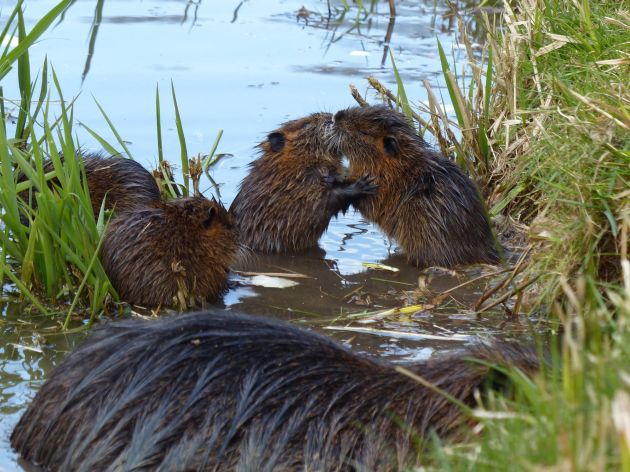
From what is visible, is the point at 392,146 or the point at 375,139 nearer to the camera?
the point at 392,146

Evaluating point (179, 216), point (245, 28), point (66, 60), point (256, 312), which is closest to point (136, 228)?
point (179, 216)

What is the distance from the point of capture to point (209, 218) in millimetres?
4727

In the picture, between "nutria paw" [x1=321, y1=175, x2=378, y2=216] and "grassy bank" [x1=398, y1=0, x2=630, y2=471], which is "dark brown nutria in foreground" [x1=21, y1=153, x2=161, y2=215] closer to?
"nutria paw" [x1=321, y1=175, x2=378, y2=216]

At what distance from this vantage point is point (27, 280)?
14.1ft

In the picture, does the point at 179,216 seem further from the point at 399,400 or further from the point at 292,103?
the point at 292,103

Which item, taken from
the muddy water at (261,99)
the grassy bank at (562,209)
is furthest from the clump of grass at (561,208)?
the muddy water at (261,99)

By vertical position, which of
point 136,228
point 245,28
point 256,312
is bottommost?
point 256,312

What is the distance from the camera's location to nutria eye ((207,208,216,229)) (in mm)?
4699

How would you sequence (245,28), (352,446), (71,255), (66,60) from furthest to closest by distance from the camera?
(245,28) → (66,60) → (71,255) → (352,446)

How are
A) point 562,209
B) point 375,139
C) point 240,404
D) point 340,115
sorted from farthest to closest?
1. point 340,115
2. point 375,139
3. point 562,209
4. point 240,404

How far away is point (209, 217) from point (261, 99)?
2424 mm

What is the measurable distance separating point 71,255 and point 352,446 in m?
1.63

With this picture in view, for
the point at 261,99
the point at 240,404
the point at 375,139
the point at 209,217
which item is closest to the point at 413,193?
the point at 375,139

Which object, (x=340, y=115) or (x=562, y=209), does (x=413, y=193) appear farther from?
(x=562, y=209)
